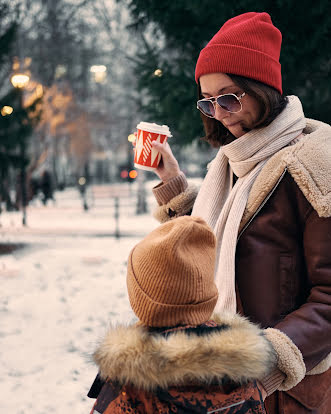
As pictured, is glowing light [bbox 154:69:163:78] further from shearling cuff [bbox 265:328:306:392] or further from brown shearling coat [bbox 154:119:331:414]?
shearling cuff [bbox 265:328:306:392]

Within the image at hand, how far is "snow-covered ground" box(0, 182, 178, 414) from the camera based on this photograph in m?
3.82

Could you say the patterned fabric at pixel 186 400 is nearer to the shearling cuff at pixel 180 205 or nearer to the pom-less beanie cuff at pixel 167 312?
the pom-less beanie cuff at pixel 167 312

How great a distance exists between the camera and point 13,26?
10.2 metres

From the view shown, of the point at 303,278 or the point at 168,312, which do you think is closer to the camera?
the point at 168,312

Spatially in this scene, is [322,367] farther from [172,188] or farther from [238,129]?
[172,188]

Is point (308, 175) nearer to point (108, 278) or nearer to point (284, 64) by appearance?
point (284, 64)

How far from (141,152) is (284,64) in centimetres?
330

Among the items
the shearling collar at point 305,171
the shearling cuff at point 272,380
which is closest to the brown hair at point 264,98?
the shearling collar at point 305,171

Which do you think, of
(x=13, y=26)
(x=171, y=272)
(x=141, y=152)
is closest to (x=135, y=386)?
(x=171, y=272)

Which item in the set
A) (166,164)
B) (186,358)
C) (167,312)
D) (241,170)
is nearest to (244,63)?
(241,170)

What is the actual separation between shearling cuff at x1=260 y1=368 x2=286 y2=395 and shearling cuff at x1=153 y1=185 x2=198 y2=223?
996 millimetres

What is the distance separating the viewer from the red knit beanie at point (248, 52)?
1.66 metres

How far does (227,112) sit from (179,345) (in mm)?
894

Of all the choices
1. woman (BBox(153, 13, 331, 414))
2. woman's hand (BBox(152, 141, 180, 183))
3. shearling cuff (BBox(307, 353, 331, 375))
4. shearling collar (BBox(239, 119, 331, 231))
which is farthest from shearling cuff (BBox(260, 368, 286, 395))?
woman's hand (BBox(152, 141, 180, 183))
